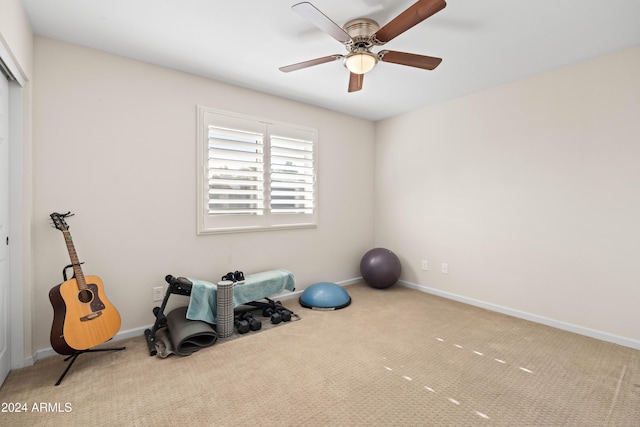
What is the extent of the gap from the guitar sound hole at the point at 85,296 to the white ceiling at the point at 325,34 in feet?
6.51

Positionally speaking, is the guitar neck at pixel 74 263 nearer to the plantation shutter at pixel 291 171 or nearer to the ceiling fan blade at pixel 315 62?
the plantation shutter at pixel 291 171

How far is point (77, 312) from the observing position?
79.3 inches

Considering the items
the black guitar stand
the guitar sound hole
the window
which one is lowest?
the black guitar stand

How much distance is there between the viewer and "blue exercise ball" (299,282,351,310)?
10.8ft

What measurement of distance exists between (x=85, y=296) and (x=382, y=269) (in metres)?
3.16

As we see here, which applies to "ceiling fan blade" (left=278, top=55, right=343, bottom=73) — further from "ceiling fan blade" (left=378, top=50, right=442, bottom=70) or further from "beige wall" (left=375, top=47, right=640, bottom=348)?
"beige wall" (left=375, top=47, right=640, bottom=348)

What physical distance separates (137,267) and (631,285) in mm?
4333

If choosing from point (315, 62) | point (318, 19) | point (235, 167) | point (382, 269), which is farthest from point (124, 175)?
point (382, 269)

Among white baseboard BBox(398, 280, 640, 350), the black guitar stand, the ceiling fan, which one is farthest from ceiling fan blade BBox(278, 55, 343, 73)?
white baseboard BBox(398, 280, 640, 350)

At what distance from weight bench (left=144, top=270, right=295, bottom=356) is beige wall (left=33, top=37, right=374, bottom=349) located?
288 millimetres

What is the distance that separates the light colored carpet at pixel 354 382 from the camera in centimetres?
161

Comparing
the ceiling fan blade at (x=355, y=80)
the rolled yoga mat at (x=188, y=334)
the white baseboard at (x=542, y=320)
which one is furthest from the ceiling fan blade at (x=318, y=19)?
the white baseboard at (x=542, y=320)

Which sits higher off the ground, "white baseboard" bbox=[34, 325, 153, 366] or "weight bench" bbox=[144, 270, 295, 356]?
"weight bench" bbox=[144, 270, 295, 356]

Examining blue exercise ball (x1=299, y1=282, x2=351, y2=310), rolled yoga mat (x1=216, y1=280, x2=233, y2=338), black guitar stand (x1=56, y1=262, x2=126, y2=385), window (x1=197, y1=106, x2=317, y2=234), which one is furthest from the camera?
blue exercise ball (x1=299, y1=282, x2=351, y2=310)
